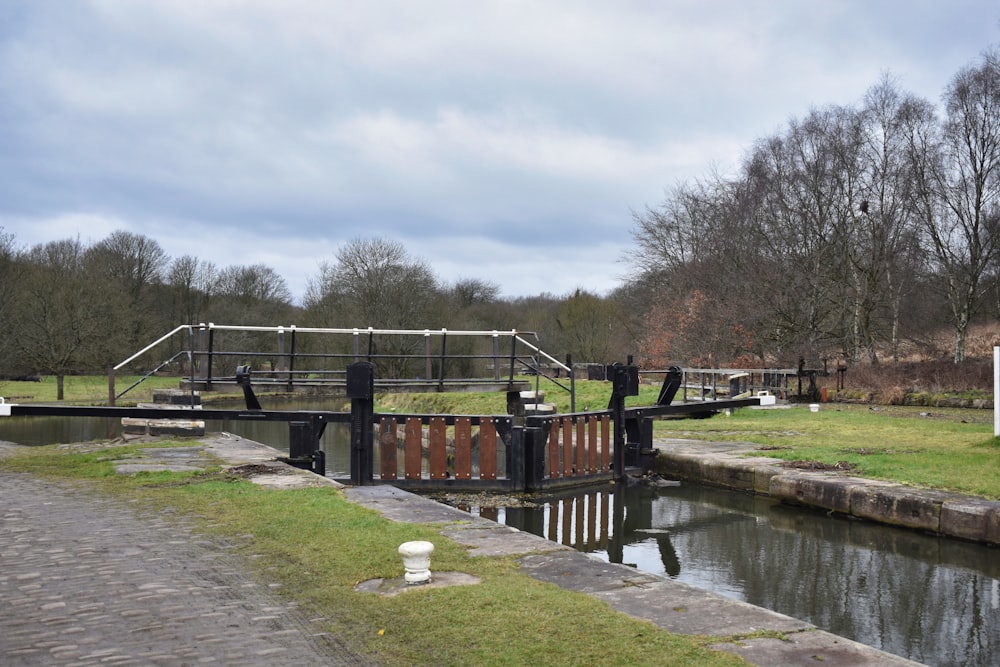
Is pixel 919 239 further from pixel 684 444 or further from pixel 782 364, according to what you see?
pixel 684 444

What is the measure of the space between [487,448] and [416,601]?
21.7 ft

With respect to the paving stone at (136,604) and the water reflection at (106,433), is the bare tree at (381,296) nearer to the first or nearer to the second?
the water reflection at (106,433)

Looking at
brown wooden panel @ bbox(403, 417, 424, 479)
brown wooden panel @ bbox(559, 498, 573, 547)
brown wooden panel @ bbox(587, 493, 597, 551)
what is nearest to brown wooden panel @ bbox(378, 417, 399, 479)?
brown wooden panel @ bbox(403, 417, 424, 479)

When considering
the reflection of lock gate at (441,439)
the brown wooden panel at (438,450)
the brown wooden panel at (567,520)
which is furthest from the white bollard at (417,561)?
the brown wooden panel at (438,450)

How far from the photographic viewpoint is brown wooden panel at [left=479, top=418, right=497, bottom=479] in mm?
11172

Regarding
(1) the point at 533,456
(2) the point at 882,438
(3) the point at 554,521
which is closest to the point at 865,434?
(2) the point at 882,438

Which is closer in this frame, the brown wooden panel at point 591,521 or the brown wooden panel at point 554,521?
the brown wooden panel at point 591,521

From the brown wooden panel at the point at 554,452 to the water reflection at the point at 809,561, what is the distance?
44 centimetres

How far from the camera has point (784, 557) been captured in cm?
809

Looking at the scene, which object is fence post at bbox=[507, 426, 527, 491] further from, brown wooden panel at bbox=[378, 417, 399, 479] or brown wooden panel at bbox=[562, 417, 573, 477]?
brown wooden panel at bbox=[378, 417, 399, 479]

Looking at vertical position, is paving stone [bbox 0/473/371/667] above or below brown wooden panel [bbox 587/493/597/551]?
above

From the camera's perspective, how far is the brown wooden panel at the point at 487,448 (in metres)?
11.2

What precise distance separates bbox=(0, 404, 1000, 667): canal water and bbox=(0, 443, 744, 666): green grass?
2435mm

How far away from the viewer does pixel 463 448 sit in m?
11.2
